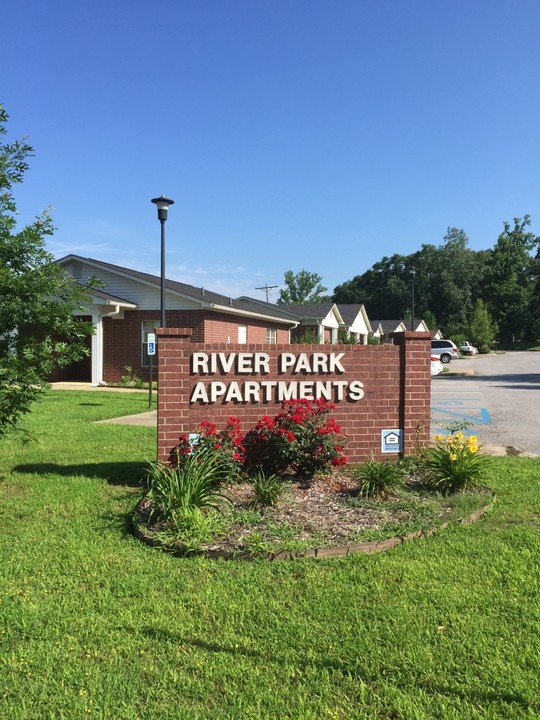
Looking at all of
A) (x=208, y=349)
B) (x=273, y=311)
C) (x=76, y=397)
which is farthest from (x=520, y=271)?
(x=208, y=349)

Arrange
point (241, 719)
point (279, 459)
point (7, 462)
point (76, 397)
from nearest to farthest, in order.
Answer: point (241, 719)
point (279, 459)
point (7, 462)
point (76, 397)

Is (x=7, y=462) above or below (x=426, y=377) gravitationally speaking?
below

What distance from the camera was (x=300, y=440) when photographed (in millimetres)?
6145

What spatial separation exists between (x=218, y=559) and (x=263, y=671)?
1.52 meters

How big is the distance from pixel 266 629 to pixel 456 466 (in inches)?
134

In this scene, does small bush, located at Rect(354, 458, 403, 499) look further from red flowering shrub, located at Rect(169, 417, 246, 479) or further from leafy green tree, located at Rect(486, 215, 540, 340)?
leafy green tree, located at Rect(486, 215, 540, 340)

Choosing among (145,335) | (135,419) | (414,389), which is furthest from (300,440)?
(145,335)

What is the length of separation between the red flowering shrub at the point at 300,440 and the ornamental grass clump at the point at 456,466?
0.98 meters

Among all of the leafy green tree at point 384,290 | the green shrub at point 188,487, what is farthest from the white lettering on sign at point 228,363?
the leafy green tree at point 384,290

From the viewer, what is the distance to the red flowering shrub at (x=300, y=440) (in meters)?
6.12

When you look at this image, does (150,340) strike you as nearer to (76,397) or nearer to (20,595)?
(76,397)

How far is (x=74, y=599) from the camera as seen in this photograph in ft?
12.0

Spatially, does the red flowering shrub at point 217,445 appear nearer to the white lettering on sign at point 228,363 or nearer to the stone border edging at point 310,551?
the white lettering on sign at point 228,363

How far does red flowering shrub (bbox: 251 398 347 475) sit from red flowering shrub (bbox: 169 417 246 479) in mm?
294
